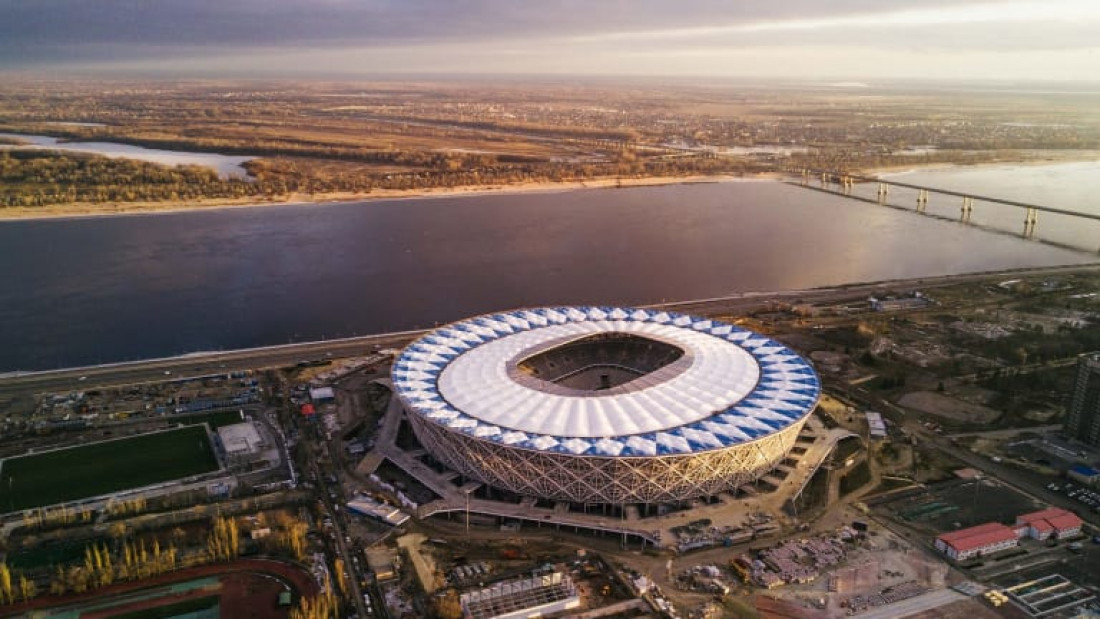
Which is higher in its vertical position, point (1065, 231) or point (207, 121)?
point (207, 121)

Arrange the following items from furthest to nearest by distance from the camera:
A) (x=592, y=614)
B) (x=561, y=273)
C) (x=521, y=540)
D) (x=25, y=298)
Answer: (x=561, y=273) → (x=25, y=298) → (x=521, y=540) → (x=592, y=614)

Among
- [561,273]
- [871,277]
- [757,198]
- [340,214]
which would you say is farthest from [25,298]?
[757,198]

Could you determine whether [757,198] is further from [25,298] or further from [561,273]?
[25,298]

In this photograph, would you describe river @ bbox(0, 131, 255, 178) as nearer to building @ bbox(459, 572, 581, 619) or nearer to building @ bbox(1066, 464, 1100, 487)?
building @ bbox(459, 572, 581, 619)

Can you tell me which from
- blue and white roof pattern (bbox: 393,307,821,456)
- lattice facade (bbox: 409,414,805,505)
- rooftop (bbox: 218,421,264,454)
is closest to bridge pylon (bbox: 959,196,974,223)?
blue and white roof pattern (bbox: 393,307,821,456)

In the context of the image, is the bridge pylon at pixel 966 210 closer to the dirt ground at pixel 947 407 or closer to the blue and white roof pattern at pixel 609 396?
the dirt ground at pixel 947 407

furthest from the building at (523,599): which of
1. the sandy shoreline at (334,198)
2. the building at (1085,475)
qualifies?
the sandy shoreline at (334,198)

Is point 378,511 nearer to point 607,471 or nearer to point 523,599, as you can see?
point 523,599
